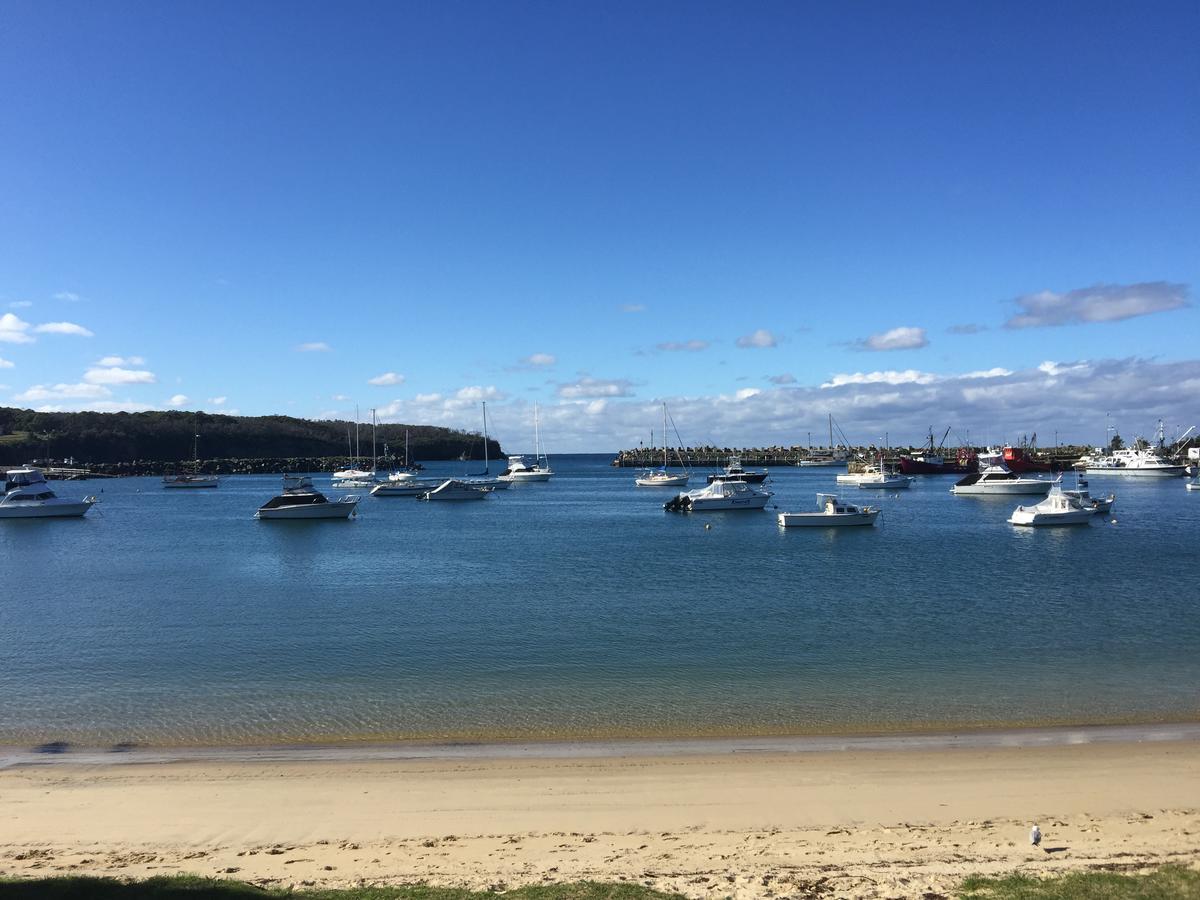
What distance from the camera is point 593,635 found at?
87.1 feet

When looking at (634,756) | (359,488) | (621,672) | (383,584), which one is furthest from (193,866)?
(359,488)

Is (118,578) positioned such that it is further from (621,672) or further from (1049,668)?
(1049,668)

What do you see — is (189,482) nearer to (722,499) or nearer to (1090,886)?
(722,499)

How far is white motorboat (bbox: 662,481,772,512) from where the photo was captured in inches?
2886

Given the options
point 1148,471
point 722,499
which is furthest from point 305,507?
point 1148,471

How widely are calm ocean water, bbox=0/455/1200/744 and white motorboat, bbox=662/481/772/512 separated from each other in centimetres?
1752

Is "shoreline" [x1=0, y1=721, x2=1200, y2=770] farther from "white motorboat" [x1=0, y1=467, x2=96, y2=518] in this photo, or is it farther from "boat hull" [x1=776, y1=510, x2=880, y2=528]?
"white motorboat" [x1=0, y1=467, x2=96, y2=518]

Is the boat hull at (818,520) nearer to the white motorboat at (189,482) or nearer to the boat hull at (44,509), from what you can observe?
the boat hull at (44,509)

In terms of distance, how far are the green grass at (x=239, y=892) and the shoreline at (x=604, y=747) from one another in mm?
6112

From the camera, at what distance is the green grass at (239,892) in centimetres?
910

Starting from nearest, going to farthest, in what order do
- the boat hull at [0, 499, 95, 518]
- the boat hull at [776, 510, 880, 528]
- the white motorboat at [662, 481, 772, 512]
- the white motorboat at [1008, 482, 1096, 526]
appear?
the white motorboat at [1008, 482, 1096, 526]
the boat hull at [776, 510, 880, 528]
the boat hull at [0, 499, 95, 518]
the white motorboat at [662, 481, 772, 512]

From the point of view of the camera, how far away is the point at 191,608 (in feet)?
106

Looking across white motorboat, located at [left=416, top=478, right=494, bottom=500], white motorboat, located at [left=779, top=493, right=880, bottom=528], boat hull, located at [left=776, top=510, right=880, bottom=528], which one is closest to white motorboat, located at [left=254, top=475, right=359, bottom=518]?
white motorboat, located at [left=416, top=478, right=494, bottom=500]

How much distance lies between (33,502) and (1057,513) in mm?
83171
